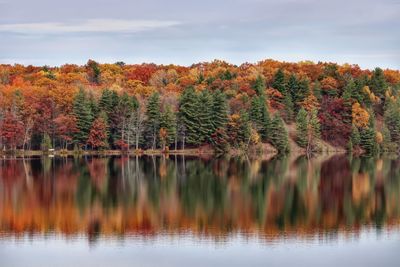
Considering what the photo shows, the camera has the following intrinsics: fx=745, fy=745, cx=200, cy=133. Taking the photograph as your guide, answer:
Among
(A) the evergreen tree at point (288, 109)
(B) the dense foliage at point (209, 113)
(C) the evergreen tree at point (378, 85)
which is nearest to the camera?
(B) the dense foliage at point (209, 113)

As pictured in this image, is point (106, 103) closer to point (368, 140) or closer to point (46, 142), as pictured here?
point (46, 142)

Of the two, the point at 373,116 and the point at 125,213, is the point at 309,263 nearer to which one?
the point at 125,213

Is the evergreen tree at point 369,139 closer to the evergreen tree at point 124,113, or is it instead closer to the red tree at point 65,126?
the evergreen tree at point 124,113

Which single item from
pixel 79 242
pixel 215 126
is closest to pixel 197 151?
pixel 215 126

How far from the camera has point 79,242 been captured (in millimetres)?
33656

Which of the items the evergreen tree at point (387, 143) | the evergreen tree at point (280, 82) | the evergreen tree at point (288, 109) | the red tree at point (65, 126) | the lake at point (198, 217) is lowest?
the lake at point (198, 217)

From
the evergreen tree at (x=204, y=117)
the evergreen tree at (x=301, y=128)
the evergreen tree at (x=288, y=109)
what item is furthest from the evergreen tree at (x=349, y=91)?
the evergreen tree at (x=204, y=117)

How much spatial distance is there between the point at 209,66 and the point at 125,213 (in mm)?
115813

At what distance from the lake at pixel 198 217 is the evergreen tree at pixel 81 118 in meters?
25.0

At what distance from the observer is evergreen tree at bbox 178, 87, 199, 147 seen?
100125 mm

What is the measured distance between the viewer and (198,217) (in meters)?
40.3

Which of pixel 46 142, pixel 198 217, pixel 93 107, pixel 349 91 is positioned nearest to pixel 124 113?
pixel 93 107

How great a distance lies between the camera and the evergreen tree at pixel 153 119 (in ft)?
326

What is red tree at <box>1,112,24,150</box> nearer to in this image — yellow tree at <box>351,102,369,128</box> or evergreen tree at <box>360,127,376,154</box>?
yellow tree at <box>351,102,369,128</box>
